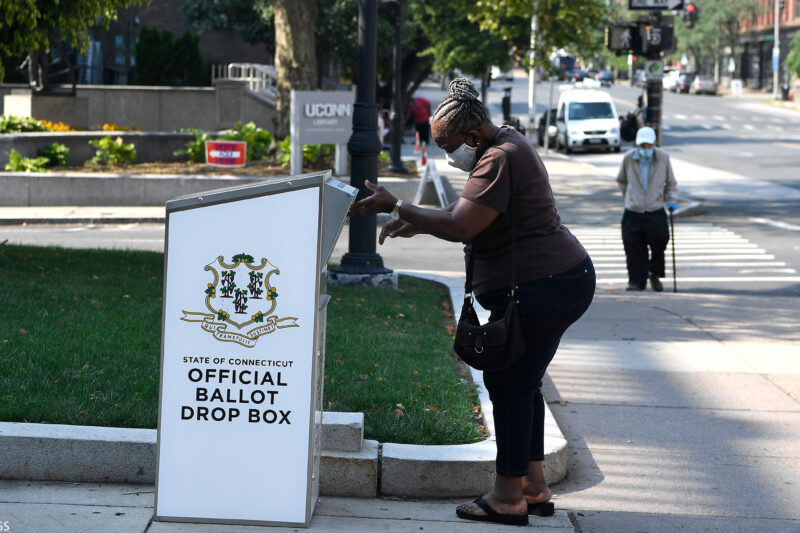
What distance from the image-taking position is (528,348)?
4.34 metres

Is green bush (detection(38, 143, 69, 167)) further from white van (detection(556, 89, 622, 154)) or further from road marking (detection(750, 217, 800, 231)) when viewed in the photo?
white van (detection(556, 89, 622, 154))

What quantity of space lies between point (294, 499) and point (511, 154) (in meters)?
1.65

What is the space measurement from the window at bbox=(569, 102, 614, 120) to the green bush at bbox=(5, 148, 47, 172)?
21.1 metres

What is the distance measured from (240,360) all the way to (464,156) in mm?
1247

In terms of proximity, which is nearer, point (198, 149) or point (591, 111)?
point (198, 149)

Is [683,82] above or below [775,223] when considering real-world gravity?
above

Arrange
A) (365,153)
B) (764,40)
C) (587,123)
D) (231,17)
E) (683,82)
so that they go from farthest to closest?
(764,40)
(683,82)
(231,17)
(587,123)
(365,153)

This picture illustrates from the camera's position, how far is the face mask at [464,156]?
14.2 ft

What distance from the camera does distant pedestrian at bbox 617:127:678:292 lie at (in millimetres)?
11508

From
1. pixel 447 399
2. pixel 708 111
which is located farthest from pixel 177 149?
pixel 708 111

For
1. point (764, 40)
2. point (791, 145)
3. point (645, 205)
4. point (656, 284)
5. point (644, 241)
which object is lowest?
point (656, 284)

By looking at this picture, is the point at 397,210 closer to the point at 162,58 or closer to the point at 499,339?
the point at 499,339

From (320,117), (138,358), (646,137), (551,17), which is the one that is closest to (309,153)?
(320,117)

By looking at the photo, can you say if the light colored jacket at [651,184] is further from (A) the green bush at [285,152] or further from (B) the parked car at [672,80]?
(B) the parked car at [672,80]
